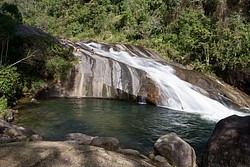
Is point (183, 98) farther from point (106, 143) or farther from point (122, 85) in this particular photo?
point (106, 143)

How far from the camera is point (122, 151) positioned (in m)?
8.43

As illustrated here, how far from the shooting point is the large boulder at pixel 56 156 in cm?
497

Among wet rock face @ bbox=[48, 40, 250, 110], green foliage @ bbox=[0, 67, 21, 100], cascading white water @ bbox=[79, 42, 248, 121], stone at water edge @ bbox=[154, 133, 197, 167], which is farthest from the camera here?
wet rock face @ bbox=[48, 40, 250, 110]

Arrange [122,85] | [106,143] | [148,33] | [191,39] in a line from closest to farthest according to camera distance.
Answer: [106,143], [122,85], [191,39], [148,33]

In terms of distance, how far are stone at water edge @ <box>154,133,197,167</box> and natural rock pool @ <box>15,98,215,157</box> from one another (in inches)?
56.7

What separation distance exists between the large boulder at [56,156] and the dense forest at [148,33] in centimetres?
947

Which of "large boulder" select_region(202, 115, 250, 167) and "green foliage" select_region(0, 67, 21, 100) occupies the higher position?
"green foliage" select_region(0, 67, 21, 100)

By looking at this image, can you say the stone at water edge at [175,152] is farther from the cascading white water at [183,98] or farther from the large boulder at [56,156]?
the cascading white water at [183,98]

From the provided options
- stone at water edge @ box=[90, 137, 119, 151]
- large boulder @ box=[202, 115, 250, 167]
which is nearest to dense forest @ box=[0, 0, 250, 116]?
stone at water edge @ box=[90, 137, 119, 151]

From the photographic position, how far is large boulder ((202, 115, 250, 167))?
7568mm

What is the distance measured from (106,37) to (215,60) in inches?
626

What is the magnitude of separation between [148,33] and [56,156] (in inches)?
1173

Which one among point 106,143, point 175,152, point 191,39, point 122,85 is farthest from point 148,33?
point 175,152

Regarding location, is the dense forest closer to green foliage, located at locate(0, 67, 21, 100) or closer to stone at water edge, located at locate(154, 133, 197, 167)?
green foliage, located at locate(0, 67, 21, 100)
